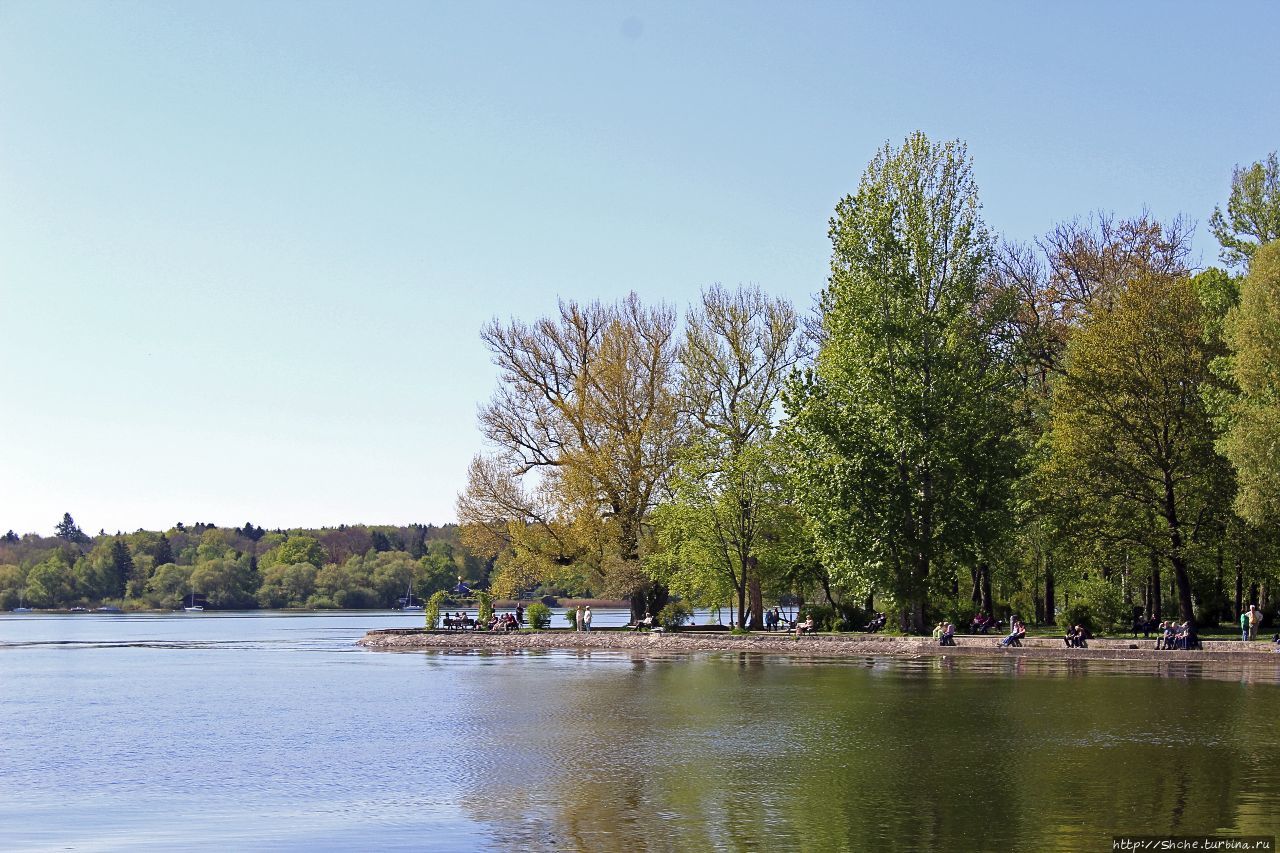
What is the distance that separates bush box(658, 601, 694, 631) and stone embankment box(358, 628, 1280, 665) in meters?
1.81

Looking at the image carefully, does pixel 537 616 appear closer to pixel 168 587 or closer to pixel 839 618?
pixel 839 618

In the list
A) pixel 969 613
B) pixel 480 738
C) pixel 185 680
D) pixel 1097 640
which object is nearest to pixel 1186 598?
pixel 1097 640

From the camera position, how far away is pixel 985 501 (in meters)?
51.9

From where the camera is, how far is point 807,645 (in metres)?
55.6

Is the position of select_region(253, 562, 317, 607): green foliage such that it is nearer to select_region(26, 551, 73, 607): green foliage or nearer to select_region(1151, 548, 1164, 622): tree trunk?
select_region(26, 551, 73, 607): green foliage

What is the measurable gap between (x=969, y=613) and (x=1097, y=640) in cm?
1076

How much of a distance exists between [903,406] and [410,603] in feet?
486

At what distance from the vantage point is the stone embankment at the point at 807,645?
1745 inches

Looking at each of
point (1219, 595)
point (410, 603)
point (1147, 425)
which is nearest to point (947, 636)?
point (1147, 425)

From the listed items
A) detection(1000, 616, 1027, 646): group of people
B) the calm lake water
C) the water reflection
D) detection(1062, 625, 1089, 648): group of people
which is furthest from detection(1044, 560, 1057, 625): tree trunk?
the water reflection

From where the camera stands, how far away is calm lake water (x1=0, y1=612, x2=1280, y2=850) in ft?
56.7

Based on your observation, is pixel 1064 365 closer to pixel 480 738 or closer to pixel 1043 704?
pixel 1043 704

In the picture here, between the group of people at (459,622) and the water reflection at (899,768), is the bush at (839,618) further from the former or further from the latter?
the water reflection at (899,768)

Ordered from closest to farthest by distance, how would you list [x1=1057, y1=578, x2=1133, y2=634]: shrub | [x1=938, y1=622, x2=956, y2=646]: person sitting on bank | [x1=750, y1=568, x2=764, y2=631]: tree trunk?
[x1=938, y1=622, x2=956, y2=646]: person sitting on bank → [x1=1057, y1=578, x2=1133, y2=634]: shrub → [x1=750, y1=568, x2=764, y2=631]: tree trunk
